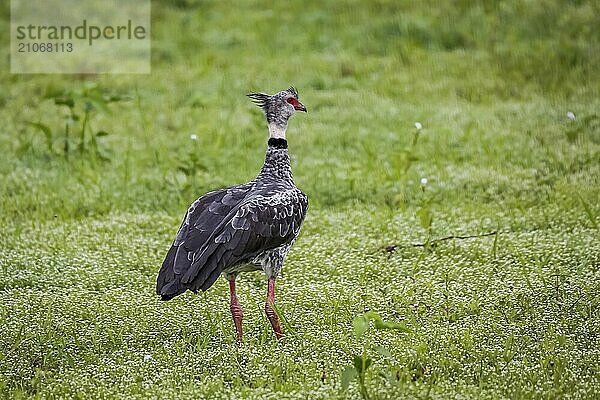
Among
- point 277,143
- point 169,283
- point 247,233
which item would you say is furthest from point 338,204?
point 169,283

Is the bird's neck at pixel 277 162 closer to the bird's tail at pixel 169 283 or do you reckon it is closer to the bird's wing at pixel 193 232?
the bird's wing at pixel 193 232

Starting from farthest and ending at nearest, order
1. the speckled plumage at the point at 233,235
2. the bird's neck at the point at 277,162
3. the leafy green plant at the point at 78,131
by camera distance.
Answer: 1. the leafy green plant at the point at 78,131
2. the bird's neck at the point at 277,162
3. the speckled plumage at the point at 233,235

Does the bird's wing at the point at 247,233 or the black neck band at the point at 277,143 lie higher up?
the black neck band at the point at 277,143

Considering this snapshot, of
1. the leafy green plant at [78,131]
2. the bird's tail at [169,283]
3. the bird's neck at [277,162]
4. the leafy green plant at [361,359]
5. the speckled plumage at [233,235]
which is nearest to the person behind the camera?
the leafy green plant at [361,359]

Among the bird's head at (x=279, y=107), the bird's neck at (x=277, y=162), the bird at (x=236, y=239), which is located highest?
the bird's head at (x=279, y=107)

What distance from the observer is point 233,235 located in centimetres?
603

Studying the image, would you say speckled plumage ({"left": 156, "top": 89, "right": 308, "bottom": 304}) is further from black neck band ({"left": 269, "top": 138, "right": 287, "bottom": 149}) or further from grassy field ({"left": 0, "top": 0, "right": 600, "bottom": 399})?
grassy field ({"left": 0, "top": 0, "right": 600, "bottom": 399})

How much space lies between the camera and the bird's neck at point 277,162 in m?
6.91

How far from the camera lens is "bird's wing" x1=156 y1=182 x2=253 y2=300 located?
580 centimetres

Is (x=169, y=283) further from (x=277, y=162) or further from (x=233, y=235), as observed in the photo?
(x=277, y=162)

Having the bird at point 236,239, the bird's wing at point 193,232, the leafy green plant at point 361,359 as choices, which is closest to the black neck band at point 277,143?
the bird at point 236,239

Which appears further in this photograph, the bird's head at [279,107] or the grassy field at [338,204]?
the bird's head at [279,107]

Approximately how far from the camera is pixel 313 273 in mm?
7496

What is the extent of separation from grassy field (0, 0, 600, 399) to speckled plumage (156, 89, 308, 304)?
428mm
